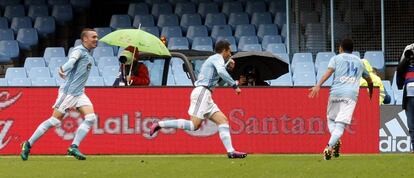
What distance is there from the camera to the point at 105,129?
850 inches

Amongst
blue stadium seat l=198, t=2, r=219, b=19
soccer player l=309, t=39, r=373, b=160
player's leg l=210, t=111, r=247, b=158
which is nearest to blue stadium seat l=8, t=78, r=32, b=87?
blue stadium seat l=198, t=2, r=219, b=19

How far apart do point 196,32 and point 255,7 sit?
181 centimetres

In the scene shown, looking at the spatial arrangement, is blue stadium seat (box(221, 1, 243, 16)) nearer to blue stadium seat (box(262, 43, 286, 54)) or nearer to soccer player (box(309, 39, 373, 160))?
blue stadium seat (box(262, 43, 286, 54))

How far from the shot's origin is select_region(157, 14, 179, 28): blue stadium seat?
31672mm

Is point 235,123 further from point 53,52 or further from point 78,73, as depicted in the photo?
point 53,52

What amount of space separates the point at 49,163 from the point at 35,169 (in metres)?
1.30

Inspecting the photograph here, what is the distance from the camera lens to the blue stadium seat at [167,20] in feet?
104

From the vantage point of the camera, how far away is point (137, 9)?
108ft

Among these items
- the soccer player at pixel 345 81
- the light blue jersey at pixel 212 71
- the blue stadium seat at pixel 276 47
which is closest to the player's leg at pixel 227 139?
the light blue jersey at pixel 212 71

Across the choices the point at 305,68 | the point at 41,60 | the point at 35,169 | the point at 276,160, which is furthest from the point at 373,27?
the point at 35,169

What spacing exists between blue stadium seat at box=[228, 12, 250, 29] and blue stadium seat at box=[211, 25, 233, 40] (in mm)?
482

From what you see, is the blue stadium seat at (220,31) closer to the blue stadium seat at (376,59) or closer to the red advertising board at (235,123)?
the blue stadium seat at (376,59)

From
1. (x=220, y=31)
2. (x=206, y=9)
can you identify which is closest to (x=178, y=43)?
(x=220, y=31)

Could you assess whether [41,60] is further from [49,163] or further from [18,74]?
[49,163]
